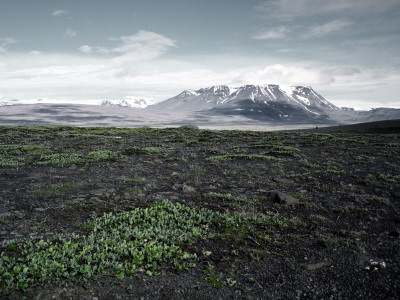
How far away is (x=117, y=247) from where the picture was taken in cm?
778

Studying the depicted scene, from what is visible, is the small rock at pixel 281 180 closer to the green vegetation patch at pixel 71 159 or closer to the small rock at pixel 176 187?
the small rock at pixel 176 187

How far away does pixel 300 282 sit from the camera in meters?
6.82

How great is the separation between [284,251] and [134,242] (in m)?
4.60

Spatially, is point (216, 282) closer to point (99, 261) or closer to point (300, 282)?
point (300, 282)

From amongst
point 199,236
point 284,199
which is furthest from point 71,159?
point 284,199

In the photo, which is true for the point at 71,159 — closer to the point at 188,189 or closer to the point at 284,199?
the point at 188,189

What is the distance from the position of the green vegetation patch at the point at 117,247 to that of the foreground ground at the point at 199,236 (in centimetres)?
4

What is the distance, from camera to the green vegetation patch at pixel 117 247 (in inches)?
258

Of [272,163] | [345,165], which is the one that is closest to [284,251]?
[272,163]

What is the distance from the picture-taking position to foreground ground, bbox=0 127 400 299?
21.3 feet

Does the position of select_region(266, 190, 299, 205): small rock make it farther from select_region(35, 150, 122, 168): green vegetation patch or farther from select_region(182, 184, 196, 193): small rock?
select_region(35, 150, 122, 168): green vegetation patch

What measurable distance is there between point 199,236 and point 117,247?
8.85 feet

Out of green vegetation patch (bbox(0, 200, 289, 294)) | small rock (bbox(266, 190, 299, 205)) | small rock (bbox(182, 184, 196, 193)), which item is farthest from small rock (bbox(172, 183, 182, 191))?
small rock (bbox(266, 190, 299, 205))

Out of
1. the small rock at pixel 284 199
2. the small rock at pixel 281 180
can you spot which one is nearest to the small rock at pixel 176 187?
the small rock at pixel 284 199
